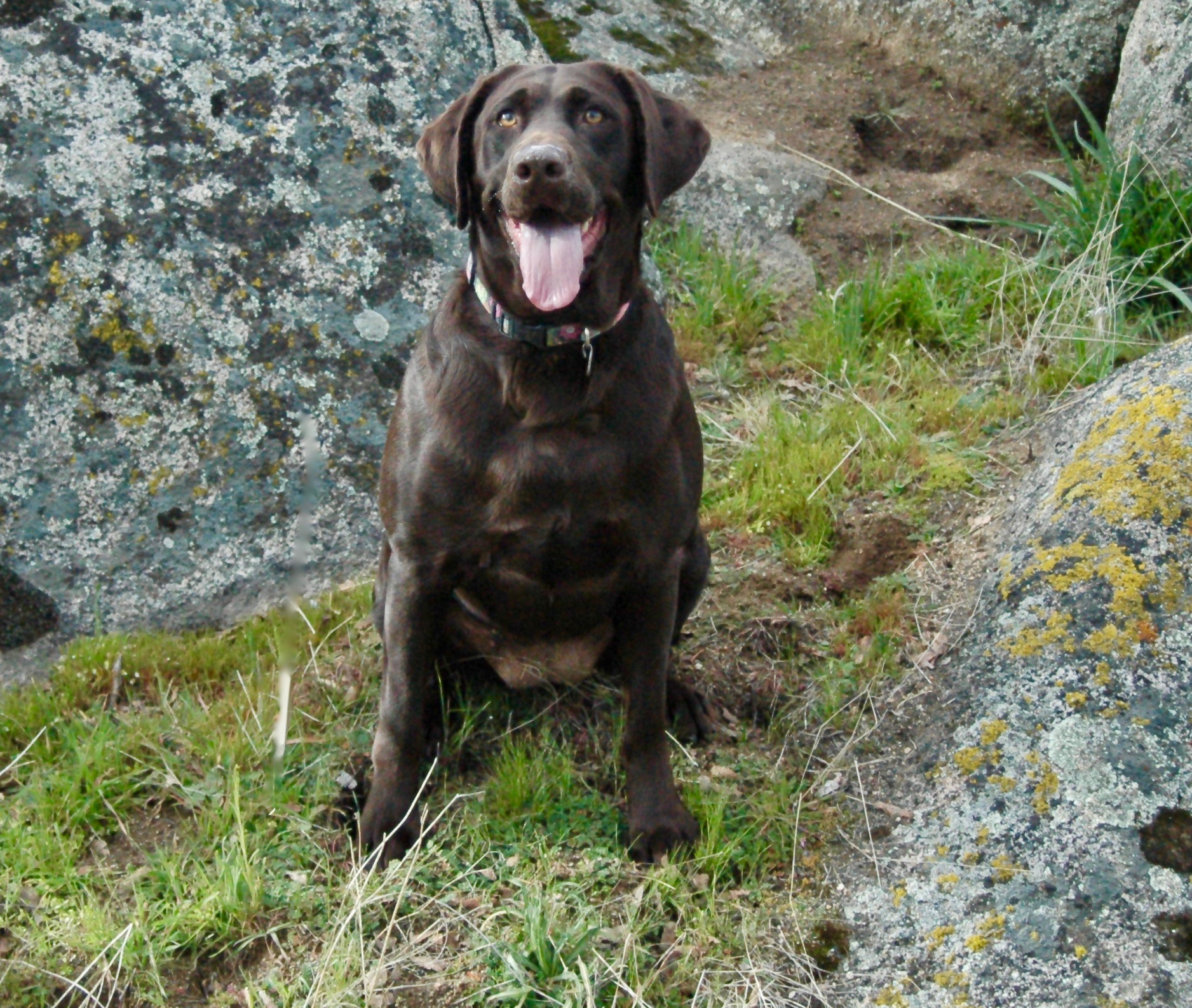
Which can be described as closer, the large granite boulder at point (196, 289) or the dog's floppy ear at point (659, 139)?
the dog's floppy ear at point (659, 139)

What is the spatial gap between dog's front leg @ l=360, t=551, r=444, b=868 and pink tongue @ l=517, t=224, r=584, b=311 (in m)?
0.67

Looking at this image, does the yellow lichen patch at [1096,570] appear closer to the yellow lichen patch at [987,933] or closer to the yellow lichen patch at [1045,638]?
the yellow lichen patch at [1045,638]

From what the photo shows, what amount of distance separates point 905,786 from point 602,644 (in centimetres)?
77

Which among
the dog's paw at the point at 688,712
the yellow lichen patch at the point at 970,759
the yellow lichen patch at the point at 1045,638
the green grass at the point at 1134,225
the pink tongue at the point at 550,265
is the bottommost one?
the dog's paw at the point at 688,712

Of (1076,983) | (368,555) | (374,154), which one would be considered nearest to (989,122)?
(374,154)

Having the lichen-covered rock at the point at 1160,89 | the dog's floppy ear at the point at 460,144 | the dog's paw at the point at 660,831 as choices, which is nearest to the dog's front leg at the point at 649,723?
the dog's paw at the point at 660,831

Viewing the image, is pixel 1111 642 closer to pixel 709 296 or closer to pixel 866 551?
pixel 866 551

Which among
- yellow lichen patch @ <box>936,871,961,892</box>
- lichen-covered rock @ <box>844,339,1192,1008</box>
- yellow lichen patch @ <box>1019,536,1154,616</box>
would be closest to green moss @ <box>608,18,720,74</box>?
lichen-covered rock @ <box>844,339,1192,1008</box>

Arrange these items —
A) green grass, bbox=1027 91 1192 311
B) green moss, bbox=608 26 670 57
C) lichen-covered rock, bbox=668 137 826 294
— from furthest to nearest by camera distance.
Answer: green moss, bbox=608 26 670 57 < lichen-covered rock, bbox=668 137 826 294 < green grass, bbox=1027 91 1192 311

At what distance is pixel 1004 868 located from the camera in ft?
7.73

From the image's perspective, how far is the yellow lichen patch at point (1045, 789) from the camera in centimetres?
240

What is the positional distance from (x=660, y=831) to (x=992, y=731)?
28.4 inches

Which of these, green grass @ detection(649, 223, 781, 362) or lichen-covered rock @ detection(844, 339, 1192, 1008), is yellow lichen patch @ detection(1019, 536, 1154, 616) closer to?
lichen-covered rock @ detection(844, 339, 1192, 1008)

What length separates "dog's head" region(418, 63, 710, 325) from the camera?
2430mm
